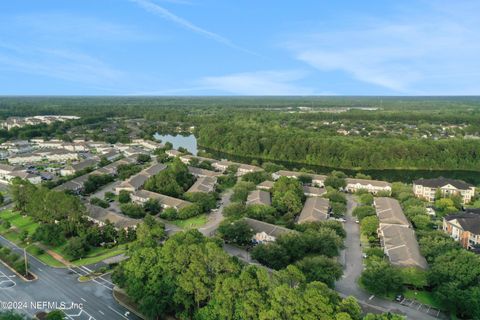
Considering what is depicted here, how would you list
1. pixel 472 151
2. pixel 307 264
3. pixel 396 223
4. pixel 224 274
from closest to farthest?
pixel 224 274
pixel 307 264
pixel 396 223
pixel 472 151

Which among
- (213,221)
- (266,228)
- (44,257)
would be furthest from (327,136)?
(44,257)

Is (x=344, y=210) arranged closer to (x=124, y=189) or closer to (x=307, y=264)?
(x=307, y=264)

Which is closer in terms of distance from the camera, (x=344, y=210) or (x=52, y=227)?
(x=52, y=227)

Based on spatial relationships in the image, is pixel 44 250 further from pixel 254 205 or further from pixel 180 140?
pixel 180 140

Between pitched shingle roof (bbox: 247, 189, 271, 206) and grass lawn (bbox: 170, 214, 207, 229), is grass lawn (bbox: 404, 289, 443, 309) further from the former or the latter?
grass lawn (bbox: 170, 214, 207, 229)

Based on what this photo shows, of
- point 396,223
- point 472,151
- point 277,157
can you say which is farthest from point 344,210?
point 472,151

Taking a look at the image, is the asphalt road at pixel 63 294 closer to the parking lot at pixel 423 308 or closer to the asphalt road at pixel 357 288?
the asphalt road at pixel 357 288

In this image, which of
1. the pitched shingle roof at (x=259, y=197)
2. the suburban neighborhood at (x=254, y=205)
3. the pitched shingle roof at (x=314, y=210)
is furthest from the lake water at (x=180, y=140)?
the pitched shingle roof at (x=314, y=210)
